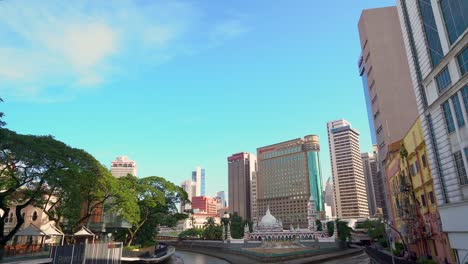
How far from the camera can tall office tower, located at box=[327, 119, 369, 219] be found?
180625mm

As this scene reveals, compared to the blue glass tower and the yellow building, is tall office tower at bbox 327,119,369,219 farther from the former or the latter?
the yellow building

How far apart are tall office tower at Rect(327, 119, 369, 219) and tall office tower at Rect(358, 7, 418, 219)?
122 m

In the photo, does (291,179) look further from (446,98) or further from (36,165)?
(36,165)

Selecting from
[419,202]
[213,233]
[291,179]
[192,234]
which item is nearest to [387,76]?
[419,202]

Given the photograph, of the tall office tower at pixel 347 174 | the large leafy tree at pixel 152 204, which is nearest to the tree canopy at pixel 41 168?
the large leafy tree at pixel 152 204

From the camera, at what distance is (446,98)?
77.8 ft

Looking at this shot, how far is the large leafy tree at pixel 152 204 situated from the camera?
47847mm

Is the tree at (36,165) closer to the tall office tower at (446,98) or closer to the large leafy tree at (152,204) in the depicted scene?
the large leafy tree at (152,204)

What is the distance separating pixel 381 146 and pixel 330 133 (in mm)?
135422

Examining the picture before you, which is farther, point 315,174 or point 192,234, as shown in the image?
point 315,174

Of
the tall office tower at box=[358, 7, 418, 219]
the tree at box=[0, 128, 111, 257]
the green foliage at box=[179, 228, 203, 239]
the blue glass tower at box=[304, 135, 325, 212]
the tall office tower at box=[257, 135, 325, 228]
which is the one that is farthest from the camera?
the tall office tower at box=[257, 135, 325, 228]

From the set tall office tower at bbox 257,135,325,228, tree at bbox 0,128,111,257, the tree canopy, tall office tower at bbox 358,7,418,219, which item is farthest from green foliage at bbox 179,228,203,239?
tree at bbox 0,128,111,257

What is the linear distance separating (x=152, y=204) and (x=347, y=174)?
527ft

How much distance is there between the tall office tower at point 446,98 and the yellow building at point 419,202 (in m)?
4.14
